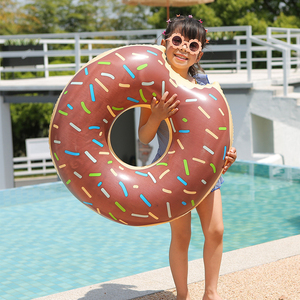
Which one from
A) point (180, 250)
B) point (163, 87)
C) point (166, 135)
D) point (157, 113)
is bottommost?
point (180, 250)

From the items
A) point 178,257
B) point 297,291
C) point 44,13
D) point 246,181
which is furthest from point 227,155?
point 44,13

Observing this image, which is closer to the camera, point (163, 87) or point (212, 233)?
point (163, 87)

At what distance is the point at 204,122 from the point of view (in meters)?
2.29

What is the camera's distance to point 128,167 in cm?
234

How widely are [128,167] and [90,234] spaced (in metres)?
2.89

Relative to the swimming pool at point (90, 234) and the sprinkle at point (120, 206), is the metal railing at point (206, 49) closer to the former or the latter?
the swimming pool at point (90, 234)

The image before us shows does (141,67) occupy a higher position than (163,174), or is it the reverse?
(141,67)

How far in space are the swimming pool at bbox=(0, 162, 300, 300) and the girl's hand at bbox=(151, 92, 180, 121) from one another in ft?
6.29

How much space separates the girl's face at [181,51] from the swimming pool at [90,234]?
2.05 m

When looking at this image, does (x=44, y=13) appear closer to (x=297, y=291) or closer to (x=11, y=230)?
(x=11, y=230)

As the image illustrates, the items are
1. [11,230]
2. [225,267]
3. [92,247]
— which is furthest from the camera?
[11,230]

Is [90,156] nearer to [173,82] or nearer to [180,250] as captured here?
[173,82]

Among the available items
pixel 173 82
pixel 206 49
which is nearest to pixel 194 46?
pixel 173 82

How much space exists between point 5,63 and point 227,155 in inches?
385
